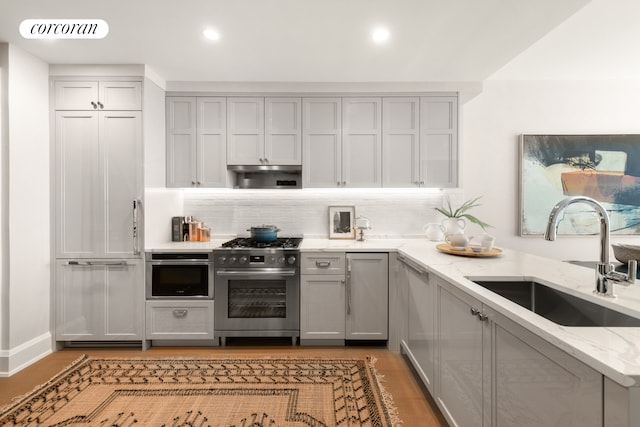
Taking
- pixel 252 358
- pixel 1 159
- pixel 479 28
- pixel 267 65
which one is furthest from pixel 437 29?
pixel 1 159

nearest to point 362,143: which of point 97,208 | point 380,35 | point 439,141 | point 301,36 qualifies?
point 439,141

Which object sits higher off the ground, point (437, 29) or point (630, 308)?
point (437, 29)

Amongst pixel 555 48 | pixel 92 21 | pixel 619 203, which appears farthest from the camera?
pixel 619 203

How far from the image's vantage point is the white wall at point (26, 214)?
102 inches

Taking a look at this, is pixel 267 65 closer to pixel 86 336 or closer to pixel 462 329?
pixel 462 329

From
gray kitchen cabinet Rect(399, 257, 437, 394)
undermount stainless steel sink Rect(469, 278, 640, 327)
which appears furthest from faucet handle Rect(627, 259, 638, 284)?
gray kitchen cabinet Rect(399, 257, 437, 394)

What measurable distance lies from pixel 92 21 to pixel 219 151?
4.73ft

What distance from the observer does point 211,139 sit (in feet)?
11.3

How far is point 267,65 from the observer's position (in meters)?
3.03

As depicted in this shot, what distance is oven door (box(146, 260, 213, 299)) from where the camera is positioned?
306cm

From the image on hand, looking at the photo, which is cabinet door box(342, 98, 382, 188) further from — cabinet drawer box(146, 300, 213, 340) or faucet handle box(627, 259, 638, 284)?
faucet handle box(627, 259, 638, 284)

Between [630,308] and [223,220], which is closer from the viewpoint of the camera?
[630,308]

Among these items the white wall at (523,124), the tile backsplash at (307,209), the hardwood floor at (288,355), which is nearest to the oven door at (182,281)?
the hardwood floor at (288,355)

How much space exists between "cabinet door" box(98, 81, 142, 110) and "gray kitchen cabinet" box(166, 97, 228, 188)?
0.42 metres
